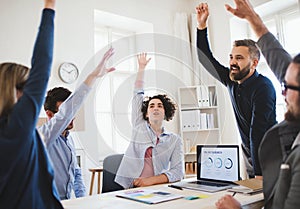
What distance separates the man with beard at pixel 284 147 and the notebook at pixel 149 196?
0.51m

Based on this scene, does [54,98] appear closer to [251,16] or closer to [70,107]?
[70,107]

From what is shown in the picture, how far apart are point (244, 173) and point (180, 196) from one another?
38 cm

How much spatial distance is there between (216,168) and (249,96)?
438mm

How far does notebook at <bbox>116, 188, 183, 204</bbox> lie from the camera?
1325 millimetres

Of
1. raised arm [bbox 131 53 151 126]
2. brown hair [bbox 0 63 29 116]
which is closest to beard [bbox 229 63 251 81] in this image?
raised arm [bbox 131 53 151 126]

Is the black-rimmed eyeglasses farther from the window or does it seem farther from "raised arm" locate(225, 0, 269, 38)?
the window

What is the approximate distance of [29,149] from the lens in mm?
833

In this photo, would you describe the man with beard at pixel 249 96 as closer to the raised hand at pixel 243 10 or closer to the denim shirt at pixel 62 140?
the raised hand at pixel 243 10

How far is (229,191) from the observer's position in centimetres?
143

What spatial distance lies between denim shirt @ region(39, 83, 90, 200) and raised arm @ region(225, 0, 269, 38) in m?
0.66

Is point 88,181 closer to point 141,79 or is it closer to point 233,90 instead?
point 141,79

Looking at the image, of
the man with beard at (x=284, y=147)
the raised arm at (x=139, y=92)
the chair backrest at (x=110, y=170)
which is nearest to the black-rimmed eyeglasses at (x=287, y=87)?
the man with beard at (x=284, y=147)

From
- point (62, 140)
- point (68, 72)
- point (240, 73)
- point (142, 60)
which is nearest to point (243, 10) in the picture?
point (240, 73)

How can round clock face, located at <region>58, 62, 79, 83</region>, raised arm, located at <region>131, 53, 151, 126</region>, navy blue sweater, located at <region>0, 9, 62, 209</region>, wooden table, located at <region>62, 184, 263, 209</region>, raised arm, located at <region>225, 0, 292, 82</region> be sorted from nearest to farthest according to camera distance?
navy blue sweater, located at <region>0, 9, 62, 209</region> < raised arm, located at <region>225, 0, 292, 82</region> < wooden table, located at <region>62, 184, 263, 209</region> < raised arm, located at <region>131, 53, 151, 126</region> < round clock face, located at <region>58, 62, 79, 83</region>
